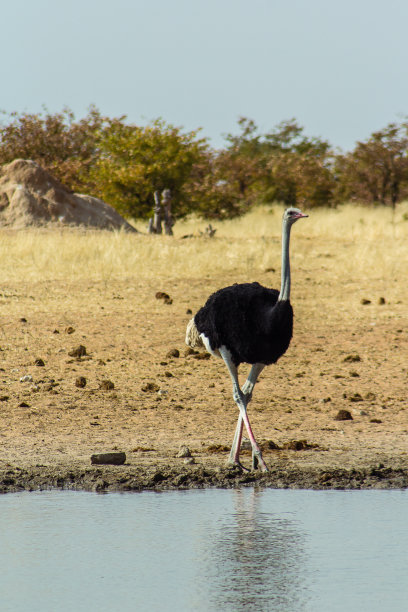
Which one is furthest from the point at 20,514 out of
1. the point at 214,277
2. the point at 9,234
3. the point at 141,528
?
the point at 9,234

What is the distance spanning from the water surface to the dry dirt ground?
1.40ft

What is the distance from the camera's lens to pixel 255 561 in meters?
4.60

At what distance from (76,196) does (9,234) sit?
12.1 ft

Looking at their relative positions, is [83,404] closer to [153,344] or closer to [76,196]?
[153,344]

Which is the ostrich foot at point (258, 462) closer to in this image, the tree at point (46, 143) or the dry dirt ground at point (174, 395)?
the dry dirt ground at point (174, 395)

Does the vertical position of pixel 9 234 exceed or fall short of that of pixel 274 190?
it falls short

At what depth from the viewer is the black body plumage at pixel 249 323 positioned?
20.8ft

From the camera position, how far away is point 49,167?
35.6 meters

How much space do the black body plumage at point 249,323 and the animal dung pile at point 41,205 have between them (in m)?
14.3

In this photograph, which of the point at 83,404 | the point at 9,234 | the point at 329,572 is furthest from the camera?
the point at 9,234

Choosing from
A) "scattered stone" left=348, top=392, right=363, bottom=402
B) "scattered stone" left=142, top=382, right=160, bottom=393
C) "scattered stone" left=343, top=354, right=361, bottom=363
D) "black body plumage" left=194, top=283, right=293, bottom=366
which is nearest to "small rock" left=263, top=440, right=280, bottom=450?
"black body plumage" left=194, top=283, right=293, bottom=366

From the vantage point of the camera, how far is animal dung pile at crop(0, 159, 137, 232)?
21000mm

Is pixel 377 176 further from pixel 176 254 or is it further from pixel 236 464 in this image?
pixel 236 464

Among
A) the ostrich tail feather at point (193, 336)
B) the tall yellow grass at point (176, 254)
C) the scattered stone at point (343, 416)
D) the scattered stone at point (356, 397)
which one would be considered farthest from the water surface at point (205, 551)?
the tall yellow grass at point (176, 254)
